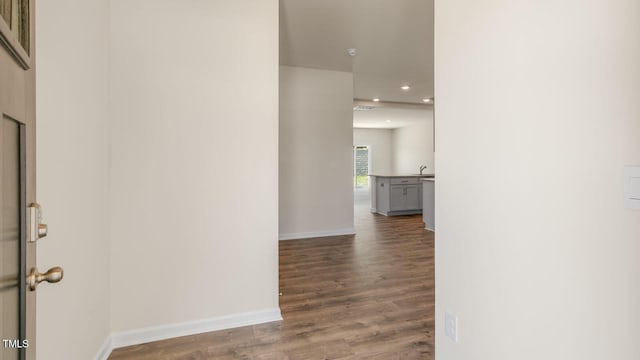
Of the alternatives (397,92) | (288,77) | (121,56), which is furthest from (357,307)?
(397,92)

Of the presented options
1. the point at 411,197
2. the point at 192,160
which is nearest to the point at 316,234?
the point at 411,197

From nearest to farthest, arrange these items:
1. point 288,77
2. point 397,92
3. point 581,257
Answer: point 581,257 < point 288,77 < point 397,92

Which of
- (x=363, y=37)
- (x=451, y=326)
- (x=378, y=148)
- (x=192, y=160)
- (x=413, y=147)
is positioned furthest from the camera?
(x=378, y=148)

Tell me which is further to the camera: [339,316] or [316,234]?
[316,234]

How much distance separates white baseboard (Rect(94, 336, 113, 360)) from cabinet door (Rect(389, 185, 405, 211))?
20.2 ft

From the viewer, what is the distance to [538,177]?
1.11m

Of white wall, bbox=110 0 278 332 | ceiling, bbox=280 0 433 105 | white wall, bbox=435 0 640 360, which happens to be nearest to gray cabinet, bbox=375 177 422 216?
ceiling, bbox=280 0 433 105

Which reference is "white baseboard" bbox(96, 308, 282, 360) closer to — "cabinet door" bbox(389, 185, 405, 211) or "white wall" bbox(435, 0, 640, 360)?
"white wall" bbox(435, 0, 640, 360)

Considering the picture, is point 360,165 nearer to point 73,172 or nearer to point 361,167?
point 361,167

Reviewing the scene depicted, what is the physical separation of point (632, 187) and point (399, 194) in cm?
672

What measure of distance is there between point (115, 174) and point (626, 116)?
2.44m

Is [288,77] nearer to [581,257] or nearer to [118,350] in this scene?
[118,350]

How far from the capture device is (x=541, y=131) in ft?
3.59

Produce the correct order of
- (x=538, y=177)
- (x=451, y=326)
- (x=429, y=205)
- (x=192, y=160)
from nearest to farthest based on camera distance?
(x=538, y=177)
(x=451, y=326)
(x=192, y=160)
(x=429, y=205)
